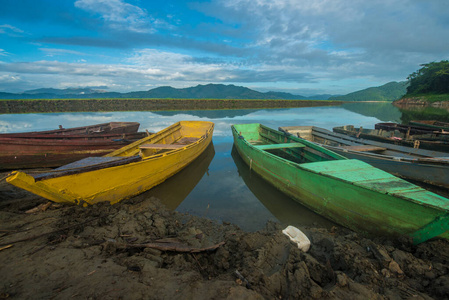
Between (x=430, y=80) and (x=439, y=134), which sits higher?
(x=430, y=80)

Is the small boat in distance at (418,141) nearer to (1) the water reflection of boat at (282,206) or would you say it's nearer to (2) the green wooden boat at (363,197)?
(2) the green wooden boat at (363,197)

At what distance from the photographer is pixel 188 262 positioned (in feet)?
11.0

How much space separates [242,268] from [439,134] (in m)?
14.3

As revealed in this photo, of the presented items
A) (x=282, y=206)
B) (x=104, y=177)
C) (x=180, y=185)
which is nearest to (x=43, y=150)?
(x=104, y=177)

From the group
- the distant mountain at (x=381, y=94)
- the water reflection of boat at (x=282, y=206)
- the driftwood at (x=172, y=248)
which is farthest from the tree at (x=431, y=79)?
the distant mountain at (x=381, y=94)

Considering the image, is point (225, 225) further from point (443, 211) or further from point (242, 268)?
point (443, 211)

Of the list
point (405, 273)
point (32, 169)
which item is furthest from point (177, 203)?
point (32, 169)

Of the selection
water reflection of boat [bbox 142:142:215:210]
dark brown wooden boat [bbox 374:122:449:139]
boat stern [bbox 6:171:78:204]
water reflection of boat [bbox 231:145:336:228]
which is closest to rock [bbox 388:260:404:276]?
water reflection of boat [bbox 231:145:336:228]

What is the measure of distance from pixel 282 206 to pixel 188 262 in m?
3.88

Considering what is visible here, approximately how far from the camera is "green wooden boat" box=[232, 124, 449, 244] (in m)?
3.52

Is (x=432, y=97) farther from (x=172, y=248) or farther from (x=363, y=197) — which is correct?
(x=172, y=248)

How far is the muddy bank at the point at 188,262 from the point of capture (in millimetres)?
2549

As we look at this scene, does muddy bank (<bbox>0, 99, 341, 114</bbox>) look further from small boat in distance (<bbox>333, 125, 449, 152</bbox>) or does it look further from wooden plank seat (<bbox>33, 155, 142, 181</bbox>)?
wooden plank seat (<bbox>33, 155, 142, 181</bbox>)

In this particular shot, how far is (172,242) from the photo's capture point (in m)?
3.86
